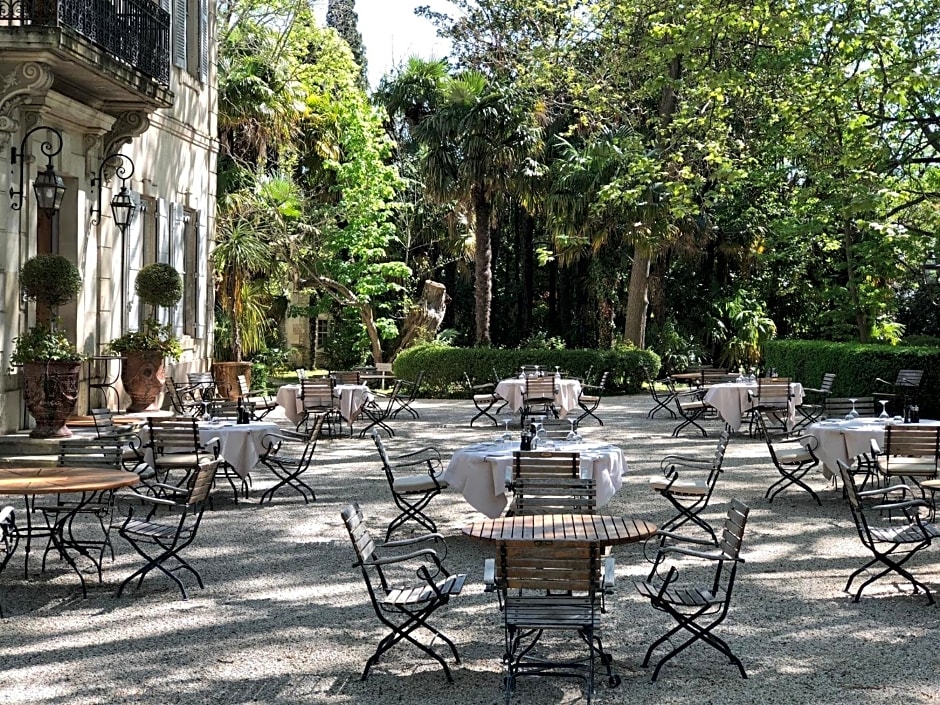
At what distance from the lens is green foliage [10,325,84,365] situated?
42.5 ft

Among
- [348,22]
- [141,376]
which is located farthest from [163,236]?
[348,22]

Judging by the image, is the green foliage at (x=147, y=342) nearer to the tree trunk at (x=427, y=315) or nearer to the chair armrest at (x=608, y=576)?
the chair armrest at (x=608, y=576)

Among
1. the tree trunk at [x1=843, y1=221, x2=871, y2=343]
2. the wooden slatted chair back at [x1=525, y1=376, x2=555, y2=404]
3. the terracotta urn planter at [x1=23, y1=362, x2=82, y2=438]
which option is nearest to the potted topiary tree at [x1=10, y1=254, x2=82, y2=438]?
the terracotta urn planter at [x1=23, y1=362, x2=82, y2=438]

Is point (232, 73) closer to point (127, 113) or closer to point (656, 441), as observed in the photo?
point (127, 113)

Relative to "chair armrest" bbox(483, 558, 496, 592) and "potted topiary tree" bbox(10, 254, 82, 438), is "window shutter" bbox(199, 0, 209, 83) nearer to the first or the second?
"potted topiary tree" bbox(10, 254, 82, 438)

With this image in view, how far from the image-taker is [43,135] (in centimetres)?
1426

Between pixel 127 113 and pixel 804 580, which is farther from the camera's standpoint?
pixel 127 113

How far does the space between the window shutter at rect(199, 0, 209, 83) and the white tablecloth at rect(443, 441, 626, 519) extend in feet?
42.5

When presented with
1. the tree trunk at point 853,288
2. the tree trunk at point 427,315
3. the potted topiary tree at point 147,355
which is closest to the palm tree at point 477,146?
the tree trunk at point 427,315

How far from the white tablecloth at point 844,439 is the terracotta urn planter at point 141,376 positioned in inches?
361

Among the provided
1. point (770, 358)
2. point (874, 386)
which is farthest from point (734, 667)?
point (770, 358)

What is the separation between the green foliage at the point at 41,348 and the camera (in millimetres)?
12961

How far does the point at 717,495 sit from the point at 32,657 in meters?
7.28

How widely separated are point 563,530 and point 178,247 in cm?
1412
